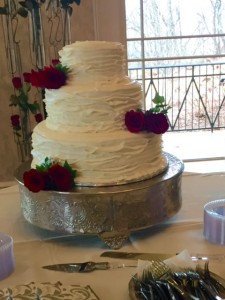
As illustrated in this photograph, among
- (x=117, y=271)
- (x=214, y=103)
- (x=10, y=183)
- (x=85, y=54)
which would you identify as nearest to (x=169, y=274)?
(x=117, y=271)

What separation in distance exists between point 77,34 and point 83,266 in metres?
1.45

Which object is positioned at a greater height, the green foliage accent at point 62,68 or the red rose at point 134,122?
the green foliage accent at point 62,68

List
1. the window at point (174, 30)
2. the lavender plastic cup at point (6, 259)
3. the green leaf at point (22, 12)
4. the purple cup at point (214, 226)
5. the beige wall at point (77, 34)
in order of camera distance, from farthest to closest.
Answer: the window at point (174, 30) → the beige wall at point (77, 34) → the green leaf at point (22, 12) → the purple cup at point (214, 226) → the lavender plastic cup at point (6, 259)

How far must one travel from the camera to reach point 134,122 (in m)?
0.96

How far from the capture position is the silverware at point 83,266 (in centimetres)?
85

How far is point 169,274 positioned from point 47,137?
0.40m

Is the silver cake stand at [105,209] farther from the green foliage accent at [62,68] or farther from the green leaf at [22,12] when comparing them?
the green leaf at [22,12]

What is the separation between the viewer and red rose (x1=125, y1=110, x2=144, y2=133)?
96cm

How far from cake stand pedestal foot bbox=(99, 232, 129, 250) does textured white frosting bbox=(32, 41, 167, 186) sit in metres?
0.10

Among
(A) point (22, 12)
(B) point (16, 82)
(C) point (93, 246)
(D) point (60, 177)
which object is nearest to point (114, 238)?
(C) point (93, 246)

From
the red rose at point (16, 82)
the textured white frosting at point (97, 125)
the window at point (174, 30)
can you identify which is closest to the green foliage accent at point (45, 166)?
the textured white frosting at point (97, 125)

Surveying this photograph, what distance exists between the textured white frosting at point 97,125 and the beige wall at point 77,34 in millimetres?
1085

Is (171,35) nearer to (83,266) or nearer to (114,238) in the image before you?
(114,238)

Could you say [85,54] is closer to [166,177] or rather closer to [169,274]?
[166,177]
